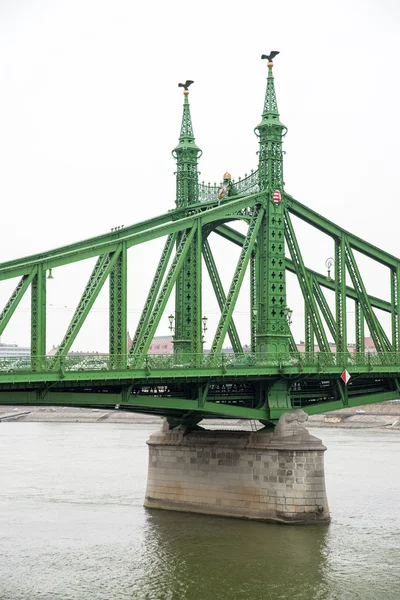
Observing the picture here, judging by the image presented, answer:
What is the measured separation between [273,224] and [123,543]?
64.8 ft

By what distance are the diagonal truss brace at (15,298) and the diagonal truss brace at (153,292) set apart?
7977mm

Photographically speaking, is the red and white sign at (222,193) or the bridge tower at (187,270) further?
the red and white sign at (222,193)

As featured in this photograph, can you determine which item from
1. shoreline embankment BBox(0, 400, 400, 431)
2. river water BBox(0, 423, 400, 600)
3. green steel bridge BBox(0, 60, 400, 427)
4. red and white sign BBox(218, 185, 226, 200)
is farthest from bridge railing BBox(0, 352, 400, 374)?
shoreline embankment BBox(0, 400, 400, 431)

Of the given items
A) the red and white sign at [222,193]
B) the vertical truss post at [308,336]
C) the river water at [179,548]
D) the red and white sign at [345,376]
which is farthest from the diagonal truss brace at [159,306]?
the vertical truss post at [308,336]

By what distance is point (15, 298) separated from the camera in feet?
131

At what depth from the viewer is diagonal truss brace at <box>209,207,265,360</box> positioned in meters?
49.4

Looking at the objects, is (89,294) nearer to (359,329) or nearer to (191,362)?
(191,362)

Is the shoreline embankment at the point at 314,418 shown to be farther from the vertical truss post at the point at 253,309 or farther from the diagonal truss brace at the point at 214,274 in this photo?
the vertical truss post at the point at 253,309

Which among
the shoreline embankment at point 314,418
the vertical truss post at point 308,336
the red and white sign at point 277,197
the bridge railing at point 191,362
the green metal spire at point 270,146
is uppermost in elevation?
the green metal spire at point 270,146

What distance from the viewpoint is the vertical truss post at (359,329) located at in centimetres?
6075

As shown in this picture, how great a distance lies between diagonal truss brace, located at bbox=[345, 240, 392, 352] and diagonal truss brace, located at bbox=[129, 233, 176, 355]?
38.8ft

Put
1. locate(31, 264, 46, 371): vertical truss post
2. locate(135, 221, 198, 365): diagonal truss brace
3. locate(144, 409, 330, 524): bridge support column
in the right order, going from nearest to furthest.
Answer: locate(31, 264, 46, 371): vertical truss post, locate(135, 221, 198, 365): diagonal truss brace, locate(144, 409, 330, 524): bridge support column

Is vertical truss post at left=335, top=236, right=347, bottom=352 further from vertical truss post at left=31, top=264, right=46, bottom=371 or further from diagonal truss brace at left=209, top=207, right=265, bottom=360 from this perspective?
vertical truss post at left=31, top=264, right=46, bottom=371

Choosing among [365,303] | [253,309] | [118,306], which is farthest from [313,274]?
[118,306]
